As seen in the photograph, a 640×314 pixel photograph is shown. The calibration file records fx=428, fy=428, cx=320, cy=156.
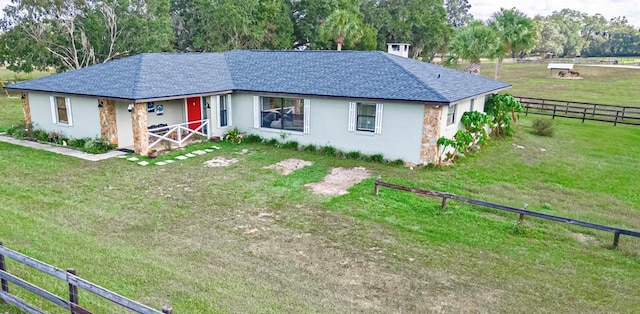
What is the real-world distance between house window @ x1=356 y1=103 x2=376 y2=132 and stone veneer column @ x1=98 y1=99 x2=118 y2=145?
9510 mm

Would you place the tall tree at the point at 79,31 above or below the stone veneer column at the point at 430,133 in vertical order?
above

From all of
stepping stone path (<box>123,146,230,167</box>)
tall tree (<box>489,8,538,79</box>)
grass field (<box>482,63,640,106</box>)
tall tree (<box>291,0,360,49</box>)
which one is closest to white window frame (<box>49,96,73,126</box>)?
stepping stone path (<box>123,146,230,167</box>)

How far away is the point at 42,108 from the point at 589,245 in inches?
815

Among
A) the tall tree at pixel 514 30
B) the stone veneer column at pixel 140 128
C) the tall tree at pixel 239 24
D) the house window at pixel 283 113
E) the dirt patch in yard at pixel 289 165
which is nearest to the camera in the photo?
the dirt patch in yard at pixel 289 165

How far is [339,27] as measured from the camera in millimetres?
40438

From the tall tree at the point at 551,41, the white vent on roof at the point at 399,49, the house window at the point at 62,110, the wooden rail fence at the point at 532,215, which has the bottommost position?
the wooden rail fence at the point at 532,215

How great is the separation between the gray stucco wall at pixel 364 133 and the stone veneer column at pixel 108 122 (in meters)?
5.45

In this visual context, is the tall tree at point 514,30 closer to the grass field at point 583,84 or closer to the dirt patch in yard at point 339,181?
the grass field at point 583,84

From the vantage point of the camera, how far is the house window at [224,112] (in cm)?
1927

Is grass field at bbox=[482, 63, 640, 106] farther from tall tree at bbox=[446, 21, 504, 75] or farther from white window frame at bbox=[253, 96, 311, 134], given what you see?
white window frame at bbox=[253, 96, 311, 134]

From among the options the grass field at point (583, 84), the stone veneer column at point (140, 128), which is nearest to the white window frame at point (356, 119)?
the stone veneer column at point (140, 128)

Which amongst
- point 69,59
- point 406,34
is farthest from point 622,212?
point 406,34

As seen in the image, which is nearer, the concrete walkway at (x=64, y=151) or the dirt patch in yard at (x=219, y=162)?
the dirt patch in yard at (x=219, y=162)

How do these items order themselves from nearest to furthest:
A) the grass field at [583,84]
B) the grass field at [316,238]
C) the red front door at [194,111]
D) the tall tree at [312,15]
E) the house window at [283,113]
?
1. the grass field at [316,238]
2. the house window at [283,113]
3. the red front door at [194,111]
4. the grass field at [583,84]
5. the tall tree at [312,15]
